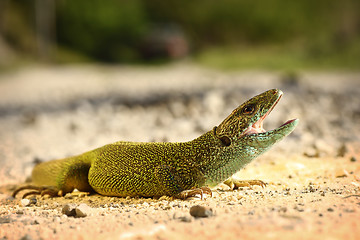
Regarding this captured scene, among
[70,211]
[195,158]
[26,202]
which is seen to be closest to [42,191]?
[26,202]

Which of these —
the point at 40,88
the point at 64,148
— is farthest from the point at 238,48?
the point at 64,148

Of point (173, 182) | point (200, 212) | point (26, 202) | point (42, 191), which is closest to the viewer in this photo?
point (200, 212)

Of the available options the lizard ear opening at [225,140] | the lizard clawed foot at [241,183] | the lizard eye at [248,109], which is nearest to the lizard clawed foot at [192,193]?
the lizard ear opening at [225,140]

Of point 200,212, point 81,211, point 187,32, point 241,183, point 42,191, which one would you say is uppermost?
point 187,32

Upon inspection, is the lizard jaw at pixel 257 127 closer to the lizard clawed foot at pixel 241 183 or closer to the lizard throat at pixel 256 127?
the lizard throat at pixel 256 127

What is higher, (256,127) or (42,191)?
(256,127)

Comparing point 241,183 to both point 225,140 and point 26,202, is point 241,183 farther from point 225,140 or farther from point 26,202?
point 26,202

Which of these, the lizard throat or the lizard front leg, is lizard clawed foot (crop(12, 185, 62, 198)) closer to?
the lizard front leg
